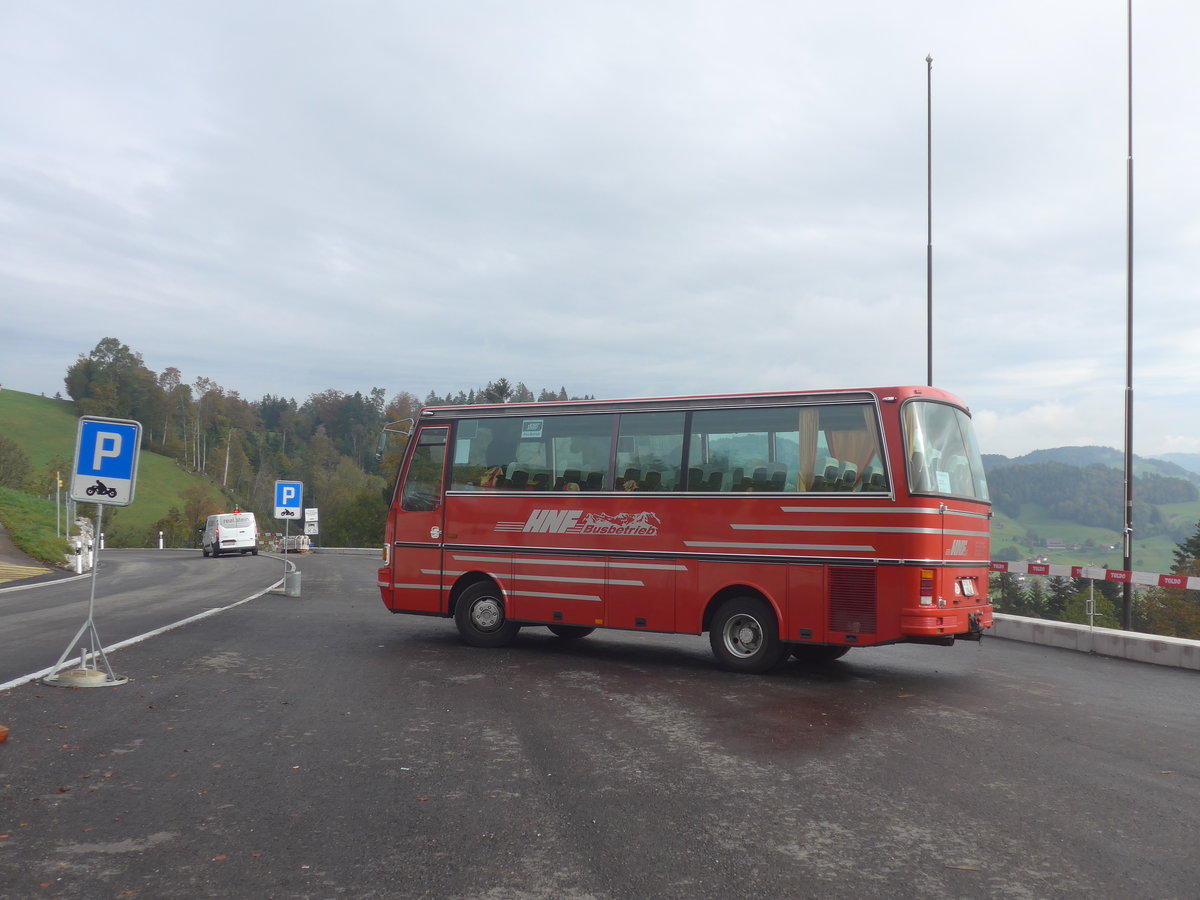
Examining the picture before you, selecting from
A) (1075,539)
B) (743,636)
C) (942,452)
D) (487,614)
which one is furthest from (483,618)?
(1075,539)

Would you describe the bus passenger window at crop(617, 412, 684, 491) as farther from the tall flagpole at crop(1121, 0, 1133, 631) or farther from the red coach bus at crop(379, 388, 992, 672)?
the tall flagpole at crop(1121, 0, 1133, 631)

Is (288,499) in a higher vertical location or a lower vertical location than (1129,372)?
lower

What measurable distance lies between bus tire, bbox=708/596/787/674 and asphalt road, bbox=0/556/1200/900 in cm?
24

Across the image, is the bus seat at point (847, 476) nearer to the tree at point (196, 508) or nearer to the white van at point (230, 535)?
the white van at point (230, 535)

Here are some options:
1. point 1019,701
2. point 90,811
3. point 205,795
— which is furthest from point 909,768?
point 90,811

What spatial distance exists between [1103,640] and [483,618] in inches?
344

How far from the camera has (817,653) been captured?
1241 centimetres

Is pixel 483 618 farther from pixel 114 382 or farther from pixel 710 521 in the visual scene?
pixel 114 382

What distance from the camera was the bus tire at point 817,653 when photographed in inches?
471

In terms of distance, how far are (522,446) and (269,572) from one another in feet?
75.4

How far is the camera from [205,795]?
18.6 ft

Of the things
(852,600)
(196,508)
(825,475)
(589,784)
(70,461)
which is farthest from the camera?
(70,461)

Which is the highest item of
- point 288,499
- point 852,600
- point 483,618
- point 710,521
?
point 288,499

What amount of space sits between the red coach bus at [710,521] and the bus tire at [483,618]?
0.10ft
